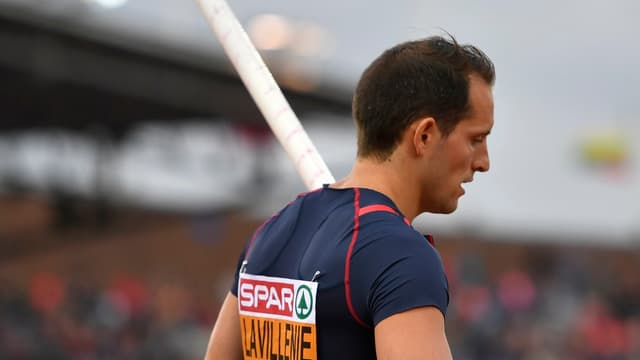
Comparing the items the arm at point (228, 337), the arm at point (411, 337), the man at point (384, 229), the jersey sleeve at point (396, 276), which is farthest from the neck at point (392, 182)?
the arm at point (228, 337)

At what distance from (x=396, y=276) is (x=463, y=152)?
39 cm

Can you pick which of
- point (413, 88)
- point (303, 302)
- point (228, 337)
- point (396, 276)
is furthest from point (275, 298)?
point (413, 88)

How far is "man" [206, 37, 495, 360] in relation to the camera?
2.87m

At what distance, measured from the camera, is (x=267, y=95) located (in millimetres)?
3834

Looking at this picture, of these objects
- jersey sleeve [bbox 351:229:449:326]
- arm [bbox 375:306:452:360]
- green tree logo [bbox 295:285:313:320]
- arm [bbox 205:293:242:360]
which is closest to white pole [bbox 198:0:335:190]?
arm [bbox 205:293:242:360]

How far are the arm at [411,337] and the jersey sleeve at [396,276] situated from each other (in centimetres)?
2

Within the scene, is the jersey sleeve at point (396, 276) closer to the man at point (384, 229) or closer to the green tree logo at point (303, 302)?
the man at point (384, 229)

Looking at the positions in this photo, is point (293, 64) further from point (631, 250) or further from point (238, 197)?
point (631, 250)

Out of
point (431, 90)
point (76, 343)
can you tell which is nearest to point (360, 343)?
point (431, 90)

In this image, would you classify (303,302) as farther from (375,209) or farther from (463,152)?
(463,152)

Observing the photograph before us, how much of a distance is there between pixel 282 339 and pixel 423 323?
0.45 meters

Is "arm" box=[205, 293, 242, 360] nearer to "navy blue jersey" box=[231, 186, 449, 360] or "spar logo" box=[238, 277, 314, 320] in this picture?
"spar logo" box=[238, 277, 314, 320]

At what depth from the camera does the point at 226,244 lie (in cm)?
2998

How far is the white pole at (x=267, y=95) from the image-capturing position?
375 centimetres
